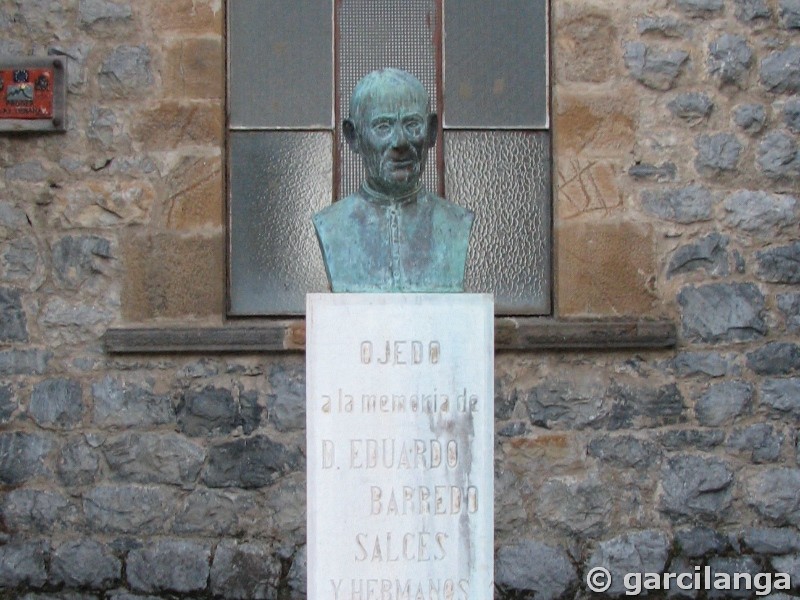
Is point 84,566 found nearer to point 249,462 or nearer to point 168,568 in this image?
point 168,568

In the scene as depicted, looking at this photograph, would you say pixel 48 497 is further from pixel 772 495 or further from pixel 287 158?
pixel 772 495

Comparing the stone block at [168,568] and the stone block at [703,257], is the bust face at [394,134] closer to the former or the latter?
the stone block at [703,257]

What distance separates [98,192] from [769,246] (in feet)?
9.18

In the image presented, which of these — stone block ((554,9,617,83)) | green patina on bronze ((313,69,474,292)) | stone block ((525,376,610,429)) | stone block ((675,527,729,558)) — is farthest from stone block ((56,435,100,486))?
stone block ((554,9,617,83))

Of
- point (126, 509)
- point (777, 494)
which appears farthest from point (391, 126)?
point (777, 494)

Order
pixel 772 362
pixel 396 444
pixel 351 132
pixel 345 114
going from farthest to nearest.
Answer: pixel 345 114 → pixel 772 362 → pixel 351 132 → pixel 396 444

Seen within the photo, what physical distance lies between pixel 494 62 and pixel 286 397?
171cm

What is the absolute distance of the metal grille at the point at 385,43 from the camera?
584cm

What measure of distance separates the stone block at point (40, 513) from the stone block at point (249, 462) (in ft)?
1.87

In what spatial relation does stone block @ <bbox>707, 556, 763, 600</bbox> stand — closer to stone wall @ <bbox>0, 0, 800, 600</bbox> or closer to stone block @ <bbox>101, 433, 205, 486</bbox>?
stone wall @ <bbox>0, 0, 800, 600</bbox>

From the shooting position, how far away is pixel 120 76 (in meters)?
5.63

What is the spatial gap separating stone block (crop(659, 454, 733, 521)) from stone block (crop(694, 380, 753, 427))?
6.4 inches

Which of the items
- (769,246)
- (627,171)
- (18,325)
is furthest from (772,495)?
(18,325)

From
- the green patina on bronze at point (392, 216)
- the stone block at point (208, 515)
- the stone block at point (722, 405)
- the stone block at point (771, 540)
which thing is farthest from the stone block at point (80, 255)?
the stone block at point (771, 540)
